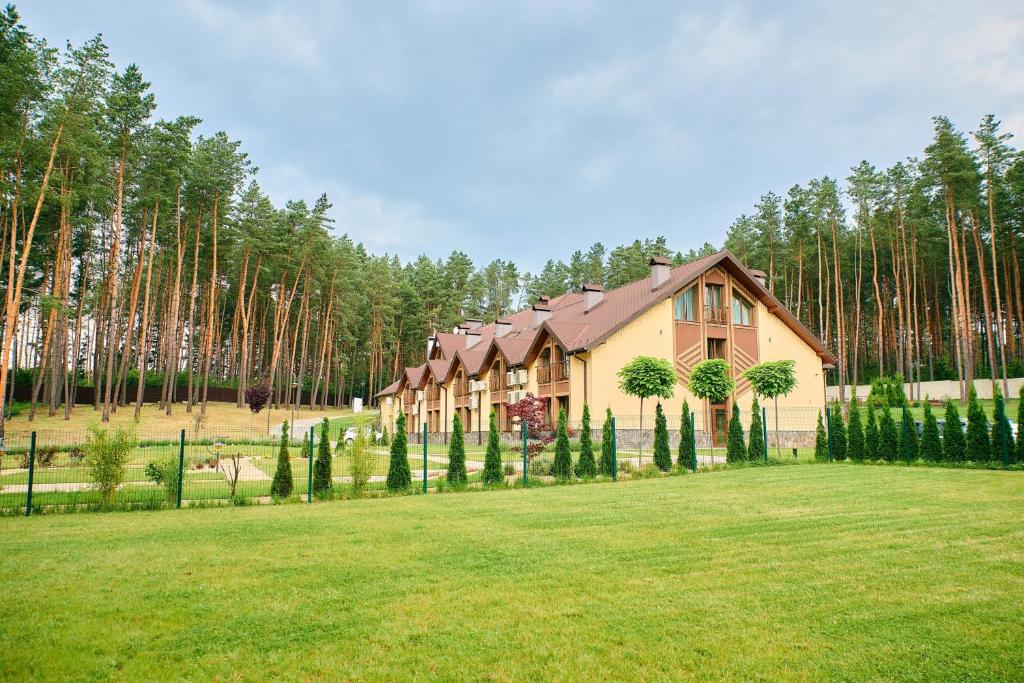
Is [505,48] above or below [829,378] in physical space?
above

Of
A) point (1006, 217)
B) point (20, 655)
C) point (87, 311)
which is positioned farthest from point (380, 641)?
point (87, 311)

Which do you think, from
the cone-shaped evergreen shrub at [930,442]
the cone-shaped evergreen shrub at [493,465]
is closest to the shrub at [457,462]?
the cone-shaped evergreen shrub at [493,465]

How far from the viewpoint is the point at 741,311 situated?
29.4 meters

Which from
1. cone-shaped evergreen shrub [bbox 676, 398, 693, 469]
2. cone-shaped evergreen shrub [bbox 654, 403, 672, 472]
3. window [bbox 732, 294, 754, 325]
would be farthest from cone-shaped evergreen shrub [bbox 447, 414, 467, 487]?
window [bbox 732, 294, 754, 325]

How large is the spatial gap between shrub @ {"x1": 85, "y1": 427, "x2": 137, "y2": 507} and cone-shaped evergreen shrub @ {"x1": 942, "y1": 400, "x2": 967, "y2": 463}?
18.4 metres

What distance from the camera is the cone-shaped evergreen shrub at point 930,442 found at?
15875 mm

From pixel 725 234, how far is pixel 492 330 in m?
25.9

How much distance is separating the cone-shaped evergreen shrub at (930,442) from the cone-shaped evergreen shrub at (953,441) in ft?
0.70

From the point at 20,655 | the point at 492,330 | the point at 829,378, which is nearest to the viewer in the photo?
the point at 20,655

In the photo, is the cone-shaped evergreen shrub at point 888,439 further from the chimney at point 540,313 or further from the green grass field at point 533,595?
the chimney at point 540,313

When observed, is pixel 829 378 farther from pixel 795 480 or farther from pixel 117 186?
pixel 117 186

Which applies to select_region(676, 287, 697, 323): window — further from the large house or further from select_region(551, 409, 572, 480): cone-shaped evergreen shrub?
select_region(551, 409, 572, 480): cone-shaped evergreen shrub

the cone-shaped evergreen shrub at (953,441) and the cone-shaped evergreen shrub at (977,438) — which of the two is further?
the cone-shaped evergreen shrub at (953,441)

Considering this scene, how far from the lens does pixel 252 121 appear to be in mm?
16875
